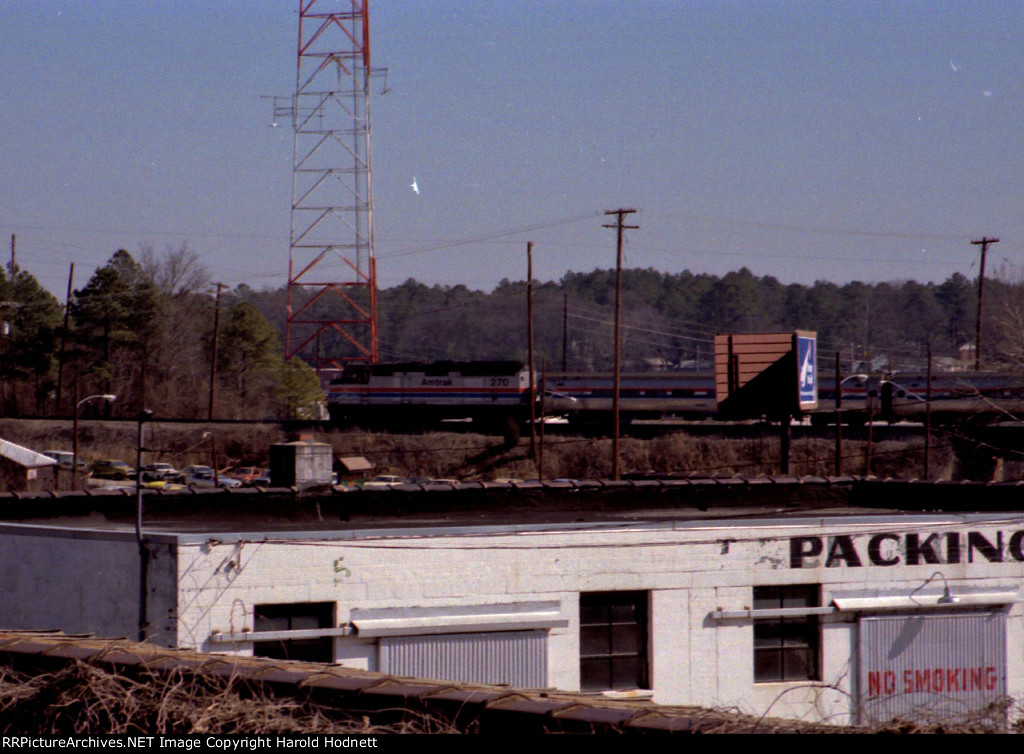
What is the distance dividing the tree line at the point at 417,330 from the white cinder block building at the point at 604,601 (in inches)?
815

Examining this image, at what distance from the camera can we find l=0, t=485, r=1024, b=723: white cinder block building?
13969mm

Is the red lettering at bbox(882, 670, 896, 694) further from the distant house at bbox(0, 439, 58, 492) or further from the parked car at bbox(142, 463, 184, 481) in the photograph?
the parked car at bbox(142, 463, 184, 481)

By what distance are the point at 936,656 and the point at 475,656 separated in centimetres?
726

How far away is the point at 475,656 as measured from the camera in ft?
47.8

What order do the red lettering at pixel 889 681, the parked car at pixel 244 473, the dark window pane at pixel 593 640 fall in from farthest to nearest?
the parked car at pixel 244 473 < the red lettering at pixel 889 681 < the dark window pane at pixel 593 640

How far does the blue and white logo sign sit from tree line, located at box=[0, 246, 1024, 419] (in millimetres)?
12727

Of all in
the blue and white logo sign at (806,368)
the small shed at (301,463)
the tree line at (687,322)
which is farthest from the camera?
the tree line at (687,322)

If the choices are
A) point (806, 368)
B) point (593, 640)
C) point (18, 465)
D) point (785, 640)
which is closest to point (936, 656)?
point (785, 640)

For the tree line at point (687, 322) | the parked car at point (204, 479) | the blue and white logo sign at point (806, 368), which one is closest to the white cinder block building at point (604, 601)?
the blue and white logo sign at point (806, 368)

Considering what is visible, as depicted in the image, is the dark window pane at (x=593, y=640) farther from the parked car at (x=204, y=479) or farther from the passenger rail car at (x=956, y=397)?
the parked car at (x=204, y=479)

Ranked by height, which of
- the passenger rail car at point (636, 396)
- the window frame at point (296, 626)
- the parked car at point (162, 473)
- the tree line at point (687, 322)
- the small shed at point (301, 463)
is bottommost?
the parked car at point (162, 473)

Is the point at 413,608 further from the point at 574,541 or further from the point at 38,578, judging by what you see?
the point at 38,578

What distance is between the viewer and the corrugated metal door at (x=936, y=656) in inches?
617

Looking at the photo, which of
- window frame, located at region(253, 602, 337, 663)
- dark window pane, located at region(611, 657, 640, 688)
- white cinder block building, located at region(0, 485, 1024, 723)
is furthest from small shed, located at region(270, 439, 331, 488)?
dark window pane, located at region(611, 657, 640, 688)
